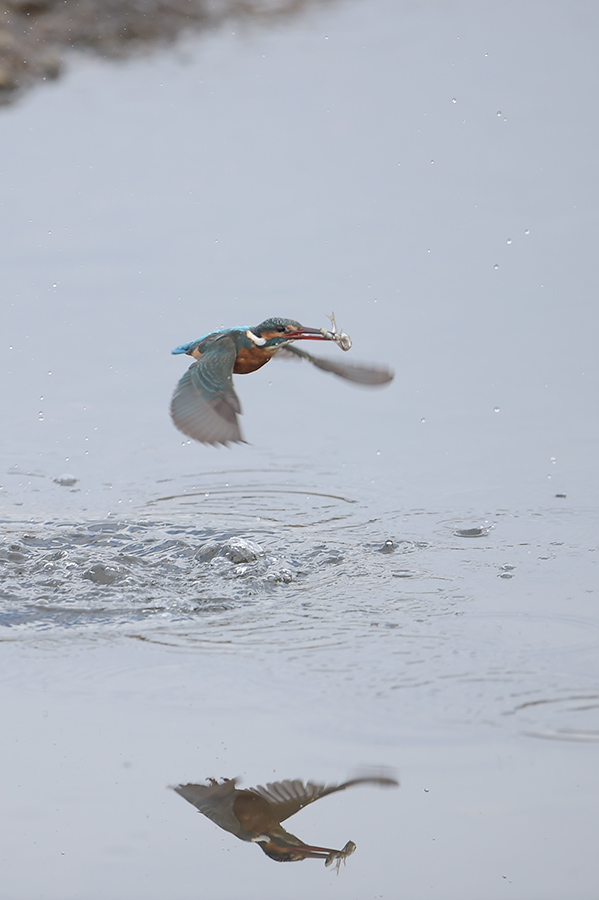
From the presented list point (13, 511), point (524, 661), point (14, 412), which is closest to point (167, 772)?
point (524, 661)

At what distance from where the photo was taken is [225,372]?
3.87 meters

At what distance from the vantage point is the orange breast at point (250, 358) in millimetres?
3938

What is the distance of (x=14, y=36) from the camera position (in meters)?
8.96

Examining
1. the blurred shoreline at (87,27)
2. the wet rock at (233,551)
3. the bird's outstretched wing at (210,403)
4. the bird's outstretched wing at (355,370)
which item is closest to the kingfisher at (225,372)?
the bird's outstretched wing at (210,403)

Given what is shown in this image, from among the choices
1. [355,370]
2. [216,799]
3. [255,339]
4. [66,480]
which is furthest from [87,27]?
[216,799]

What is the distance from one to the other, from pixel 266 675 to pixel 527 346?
110 inches

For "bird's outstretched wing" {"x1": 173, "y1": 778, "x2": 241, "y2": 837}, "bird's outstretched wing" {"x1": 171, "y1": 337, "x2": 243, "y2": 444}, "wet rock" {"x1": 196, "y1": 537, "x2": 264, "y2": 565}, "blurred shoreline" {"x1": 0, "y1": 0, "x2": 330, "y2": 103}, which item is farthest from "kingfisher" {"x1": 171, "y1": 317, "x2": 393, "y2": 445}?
"blurred shoreline" {"x1": 0, "y1": 0, "x2": 330, "y2": 103}

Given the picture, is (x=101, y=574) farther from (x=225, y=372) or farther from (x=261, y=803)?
(x=261, y=803)

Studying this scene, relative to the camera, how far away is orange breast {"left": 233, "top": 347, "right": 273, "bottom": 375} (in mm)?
3938

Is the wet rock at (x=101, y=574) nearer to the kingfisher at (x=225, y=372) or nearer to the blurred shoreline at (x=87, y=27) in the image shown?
the kingfisher at (x=225, y=372)

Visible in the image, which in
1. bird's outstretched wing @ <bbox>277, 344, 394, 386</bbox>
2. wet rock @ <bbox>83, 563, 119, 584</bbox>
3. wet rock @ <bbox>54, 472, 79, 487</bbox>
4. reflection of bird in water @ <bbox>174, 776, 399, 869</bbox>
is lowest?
reflection of bird in water @ <bbox>174, 776, 399, 869</bbox>

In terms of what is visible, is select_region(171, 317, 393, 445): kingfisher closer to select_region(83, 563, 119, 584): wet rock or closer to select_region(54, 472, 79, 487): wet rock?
select_region(83, 563, 119, 584): wet rock

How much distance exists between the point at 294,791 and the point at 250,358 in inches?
59.4

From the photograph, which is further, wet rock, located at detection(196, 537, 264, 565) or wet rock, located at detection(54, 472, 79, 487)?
wet rock, located at detection(54, 472, 79, 487)
